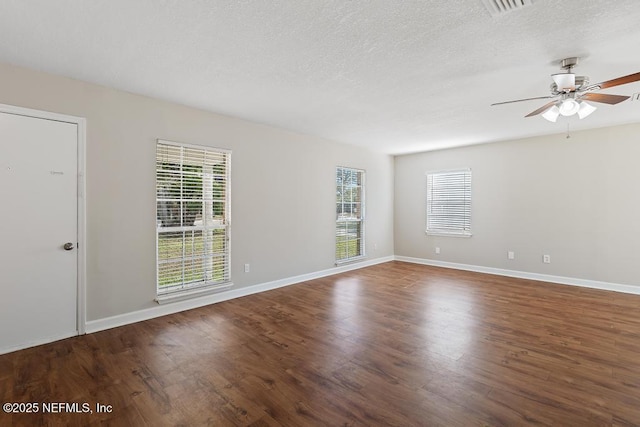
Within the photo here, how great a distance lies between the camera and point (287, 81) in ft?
9.96

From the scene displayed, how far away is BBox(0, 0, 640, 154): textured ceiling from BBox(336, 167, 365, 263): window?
7.83ft

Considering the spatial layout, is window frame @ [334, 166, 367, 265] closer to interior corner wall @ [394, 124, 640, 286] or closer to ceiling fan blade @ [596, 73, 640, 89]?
interior corner wall @ [394, 124, 640, 286]

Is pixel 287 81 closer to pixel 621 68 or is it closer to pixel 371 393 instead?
pixel 371 393

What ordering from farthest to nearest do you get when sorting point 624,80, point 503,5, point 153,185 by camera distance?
point 153,185 < point 624,80 < point 503,5

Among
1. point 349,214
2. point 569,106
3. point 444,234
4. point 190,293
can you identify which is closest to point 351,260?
point 349,214

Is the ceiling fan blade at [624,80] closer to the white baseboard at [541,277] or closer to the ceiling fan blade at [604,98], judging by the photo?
the ceiling fan blade at [604,98]

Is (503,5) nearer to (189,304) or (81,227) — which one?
(81,227)

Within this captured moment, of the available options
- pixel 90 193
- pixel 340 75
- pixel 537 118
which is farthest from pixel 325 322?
pixel 537 118

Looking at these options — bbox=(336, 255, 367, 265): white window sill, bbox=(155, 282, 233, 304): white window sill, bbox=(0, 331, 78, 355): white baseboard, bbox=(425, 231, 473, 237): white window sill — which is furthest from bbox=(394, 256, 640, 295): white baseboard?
bbox=(0, 331, 78, 355): white baseboard

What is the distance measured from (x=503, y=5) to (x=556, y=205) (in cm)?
457

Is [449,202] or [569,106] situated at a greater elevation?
[569,106]

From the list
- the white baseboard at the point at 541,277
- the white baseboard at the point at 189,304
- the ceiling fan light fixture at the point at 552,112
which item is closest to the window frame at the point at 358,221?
the white baseboard at the point at 189,304

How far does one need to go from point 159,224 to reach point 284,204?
6.28 ft

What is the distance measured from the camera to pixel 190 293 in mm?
3816
